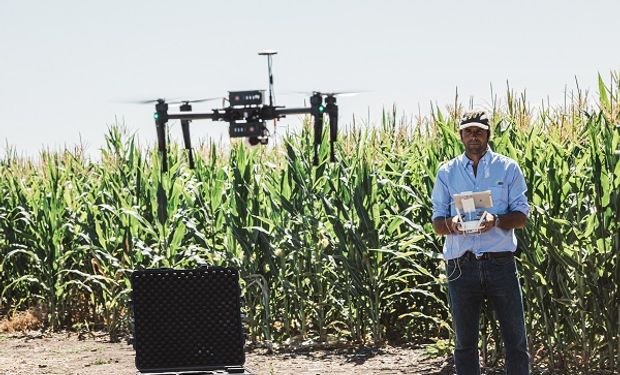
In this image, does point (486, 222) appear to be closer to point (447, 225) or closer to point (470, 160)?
point (447, 225)

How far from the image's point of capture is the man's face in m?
6.49

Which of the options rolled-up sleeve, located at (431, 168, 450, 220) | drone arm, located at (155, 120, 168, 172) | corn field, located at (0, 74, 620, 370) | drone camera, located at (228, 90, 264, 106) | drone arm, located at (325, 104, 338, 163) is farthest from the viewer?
drone arm, located at (155, 120, 168, 172)

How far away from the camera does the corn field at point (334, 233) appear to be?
8.13 m

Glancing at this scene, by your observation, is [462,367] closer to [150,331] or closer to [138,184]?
[150,331]

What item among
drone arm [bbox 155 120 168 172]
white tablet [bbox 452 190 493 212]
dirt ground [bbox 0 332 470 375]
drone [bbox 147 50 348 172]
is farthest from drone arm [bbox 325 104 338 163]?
white tablet [bbox 452 190 493 212]

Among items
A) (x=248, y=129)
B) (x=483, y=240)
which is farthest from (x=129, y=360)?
(x=483, y=240)

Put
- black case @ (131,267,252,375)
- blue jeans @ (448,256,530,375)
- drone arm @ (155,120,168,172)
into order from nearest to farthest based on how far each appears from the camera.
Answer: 1. black case @ (131,267,252,375)
2. blue jeans @ (448,256,530,375)
3. drone arm @ (155,120,168,172)

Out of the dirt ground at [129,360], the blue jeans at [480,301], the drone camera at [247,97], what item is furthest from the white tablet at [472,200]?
the drone camera at [247,97]

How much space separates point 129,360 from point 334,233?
88.2 inches

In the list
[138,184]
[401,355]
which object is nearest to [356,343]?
[401,355]

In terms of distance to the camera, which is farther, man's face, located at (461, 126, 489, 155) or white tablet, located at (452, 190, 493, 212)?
man's face, located at (461, 126, 489, 155)

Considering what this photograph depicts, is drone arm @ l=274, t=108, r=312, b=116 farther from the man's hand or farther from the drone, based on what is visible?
the man's hand

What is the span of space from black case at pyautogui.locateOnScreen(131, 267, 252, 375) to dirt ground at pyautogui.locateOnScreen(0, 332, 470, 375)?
3530mm

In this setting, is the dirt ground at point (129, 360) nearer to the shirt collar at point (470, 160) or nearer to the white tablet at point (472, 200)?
the shirt collar at point (470, 160)
